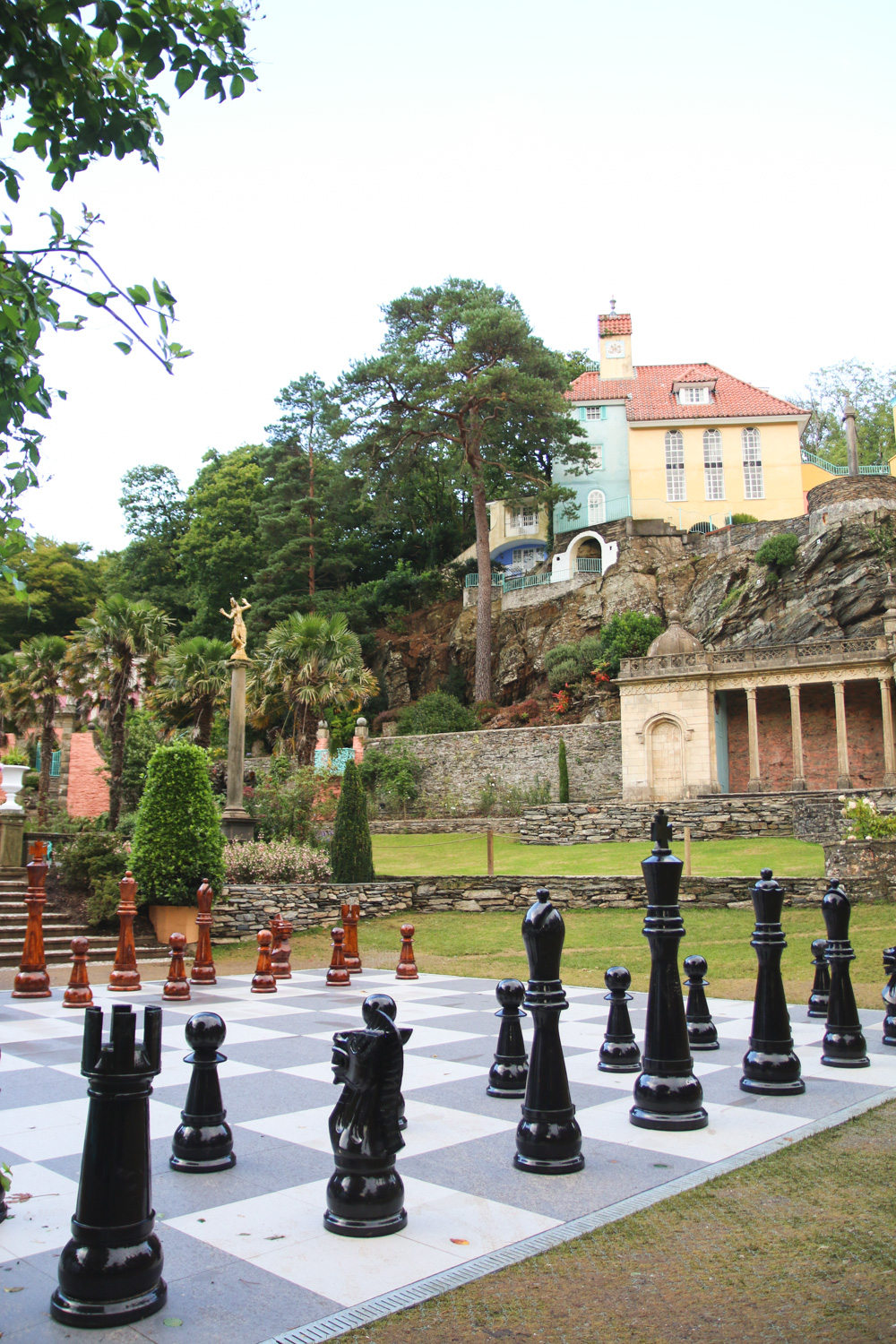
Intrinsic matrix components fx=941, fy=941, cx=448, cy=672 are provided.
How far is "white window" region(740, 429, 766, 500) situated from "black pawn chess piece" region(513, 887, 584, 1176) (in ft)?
137

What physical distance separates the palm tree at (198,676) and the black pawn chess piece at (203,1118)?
25.0 metres

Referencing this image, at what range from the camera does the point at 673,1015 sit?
4531 millimetres

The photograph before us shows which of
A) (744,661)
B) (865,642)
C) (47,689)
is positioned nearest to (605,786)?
(744,661)

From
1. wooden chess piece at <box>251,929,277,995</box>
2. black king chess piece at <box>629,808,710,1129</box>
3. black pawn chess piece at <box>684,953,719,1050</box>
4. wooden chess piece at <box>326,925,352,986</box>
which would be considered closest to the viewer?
black king chess piece at <box>629,808,710,1129</box>

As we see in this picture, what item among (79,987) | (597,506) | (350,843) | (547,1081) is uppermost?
(597,506)

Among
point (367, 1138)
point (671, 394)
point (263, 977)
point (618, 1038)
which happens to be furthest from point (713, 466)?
point (367, 1138)

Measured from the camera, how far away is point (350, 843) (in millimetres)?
16016

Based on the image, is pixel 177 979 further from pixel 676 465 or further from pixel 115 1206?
pixel 676 465

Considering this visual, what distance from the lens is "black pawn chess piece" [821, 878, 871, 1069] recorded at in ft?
18.6

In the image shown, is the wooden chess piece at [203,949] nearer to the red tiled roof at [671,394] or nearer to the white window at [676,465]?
the white window at [676,465]

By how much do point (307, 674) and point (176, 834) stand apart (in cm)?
1692

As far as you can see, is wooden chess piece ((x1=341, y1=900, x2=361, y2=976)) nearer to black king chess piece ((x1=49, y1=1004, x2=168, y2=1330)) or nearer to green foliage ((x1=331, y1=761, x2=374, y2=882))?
green foliage ((x1=331, y1=761, x2=374, y2=882))

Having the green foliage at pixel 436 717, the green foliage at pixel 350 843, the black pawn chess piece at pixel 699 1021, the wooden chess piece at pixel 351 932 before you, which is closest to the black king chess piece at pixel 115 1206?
the black pawn chess piece at pixel 699 1021

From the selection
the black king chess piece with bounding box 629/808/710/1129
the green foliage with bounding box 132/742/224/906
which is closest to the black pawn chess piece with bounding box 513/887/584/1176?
the black king chess piece with bounding box 629/808/710/1129
